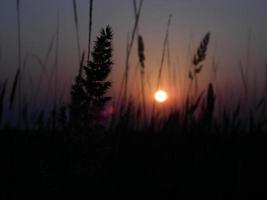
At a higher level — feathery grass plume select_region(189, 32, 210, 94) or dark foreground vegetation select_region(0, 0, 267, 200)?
feathery grass plume select_region(189, 32, 210, 94)

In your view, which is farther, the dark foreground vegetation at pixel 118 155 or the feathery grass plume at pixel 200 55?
the feathery grass plume at pixel 200 55

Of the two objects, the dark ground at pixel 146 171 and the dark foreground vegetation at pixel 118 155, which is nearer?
the dark foreground vegetation at pixel 118 155

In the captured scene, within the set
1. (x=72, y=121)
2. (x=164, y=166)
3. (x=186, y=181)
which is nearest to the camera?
(x=72, y=121)

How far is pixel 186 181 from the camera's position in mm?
1454

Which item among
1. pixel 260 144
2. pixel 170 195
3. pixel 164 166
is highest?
pixel 260 144

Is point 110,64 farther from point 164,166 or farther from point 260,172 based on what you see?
point 260,172

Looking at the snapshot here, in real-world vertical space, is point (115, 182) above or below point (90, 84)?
below

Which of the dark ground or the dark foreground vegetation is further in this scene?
the dark ground

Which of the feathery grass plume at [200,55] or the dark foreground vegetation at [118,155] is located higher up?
the feathery grass plume at [200,55]

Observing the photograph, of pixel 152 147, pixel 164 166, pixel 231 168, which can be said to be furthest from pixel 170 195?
pixel 152 147

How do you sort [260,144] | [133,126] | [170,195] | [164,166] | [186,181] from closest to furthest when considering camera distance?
[170,195], [186,181], [164,166], [260,144], [133,126]

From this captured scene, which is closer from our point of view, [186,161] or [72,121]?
[72,121]

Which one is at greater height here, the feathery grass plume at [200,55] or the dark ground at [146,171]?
the feathery grass plume at [200,55]

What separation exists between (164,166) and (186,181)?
20 centimetres
